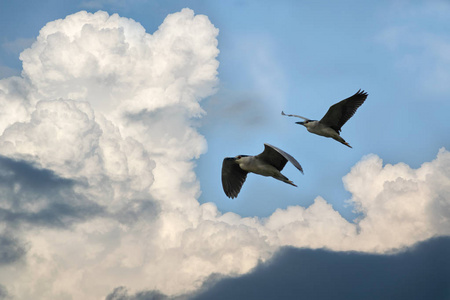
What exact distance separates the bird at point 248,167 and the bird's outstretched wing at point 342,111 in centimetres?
756

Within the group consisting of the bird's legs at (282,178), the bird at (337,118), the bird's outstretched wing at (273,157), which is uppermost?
the bird at (337,118)

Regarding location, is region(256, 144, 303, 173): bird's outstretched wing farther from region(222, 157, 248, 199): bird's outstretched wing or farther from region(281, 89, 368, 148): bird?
region(281, 89, 368, 148): bird

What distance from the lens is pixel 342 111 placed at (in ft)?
96.9

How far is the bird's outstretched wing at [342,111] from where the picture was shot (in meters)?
29.0

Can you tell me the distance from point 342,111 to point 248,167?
353 inches

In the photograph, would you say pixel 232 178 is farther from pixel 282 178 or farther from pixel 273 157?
pixel 282 178

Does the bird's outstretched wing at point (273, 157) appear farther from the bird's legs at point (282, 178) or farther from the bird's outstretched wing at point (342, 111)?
the bird's outstretched wing at point (342, 111)

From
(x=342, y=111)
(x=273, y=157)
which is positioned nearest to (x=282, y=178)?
(x=273, y=157)

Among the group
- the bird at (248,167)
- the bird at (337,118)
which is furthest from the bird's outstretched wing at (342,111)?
the bird at (248,167)

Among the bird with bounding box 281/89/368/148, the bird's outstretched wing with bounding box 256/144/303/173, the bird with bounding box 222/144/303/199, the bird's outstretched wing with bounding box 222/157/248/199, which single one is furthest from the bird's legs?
the bird with bounding box 281/89/368/148

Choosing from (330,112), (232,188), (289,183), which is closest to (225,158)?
(232,188)

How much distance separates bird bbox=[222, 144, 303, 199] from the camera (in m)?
23.0

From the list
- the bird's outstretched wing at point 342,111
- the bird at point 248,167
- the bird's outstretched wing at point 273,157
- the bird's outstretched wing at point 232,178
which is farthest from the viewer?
the bird's outstretched wing at point 342,111

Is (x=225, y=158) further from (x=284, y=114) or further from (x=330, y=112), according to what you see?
(x=284, y=114)
